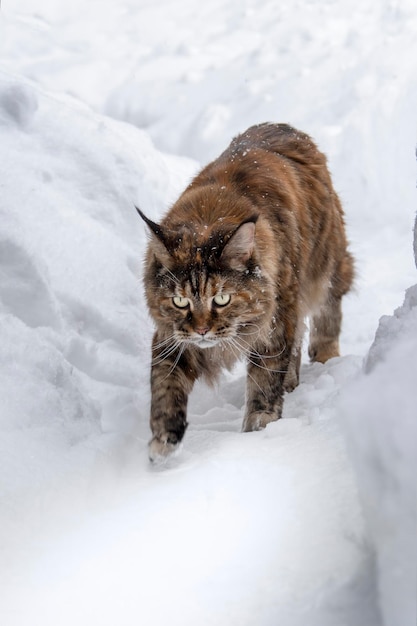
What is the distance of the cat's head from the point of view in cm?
308

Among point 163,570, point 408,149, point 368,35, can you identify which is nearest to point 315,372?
point 163,570

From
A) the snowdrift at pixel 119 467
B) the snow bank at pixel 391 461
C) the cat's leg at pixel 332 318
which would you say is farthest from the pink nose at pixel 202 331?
the cat's leg at pixel 332 318

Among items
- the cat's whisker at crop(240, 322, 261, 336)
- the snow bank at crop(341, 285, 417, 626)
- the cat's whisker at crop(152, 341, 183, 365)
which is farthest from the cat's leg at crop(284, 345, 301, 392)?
the snow bank at crop(341, 285, 417, 626)

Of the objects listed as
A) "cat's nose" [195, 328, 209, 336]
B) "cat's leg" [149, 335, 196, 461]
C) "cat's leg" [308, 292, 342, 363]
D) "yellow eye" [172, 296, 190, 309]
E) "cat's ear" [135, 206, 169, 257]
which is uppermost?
"cat's ear" [135, 206, 169, 257]

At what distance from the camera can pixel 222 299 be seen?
→ 312 cm

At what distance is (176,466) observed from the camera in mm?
3035

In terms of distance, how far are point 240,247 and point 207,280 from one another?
0.18 metres

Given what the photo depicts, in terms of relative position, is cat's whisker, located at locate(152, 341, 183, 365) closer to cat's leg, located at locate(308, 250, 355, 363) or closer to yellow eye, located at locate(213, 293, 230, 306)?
yellow eye, located at locate(213, 293, 230, 306)

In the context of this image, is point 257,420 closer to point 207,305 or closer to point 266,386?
point 266,386

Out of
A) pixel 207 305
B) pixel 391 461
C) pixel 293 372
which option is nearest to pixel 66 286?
pixel 293 372

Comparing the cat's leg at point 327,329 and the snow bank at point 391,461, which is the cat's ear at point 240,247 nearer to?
the snow bank at point 391,461

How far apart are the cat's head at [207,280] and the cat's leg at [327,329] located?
1.41m

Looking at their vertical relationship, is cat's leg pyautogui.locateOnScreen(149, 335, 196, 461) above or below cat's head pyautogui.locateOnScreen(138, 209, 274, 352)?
below

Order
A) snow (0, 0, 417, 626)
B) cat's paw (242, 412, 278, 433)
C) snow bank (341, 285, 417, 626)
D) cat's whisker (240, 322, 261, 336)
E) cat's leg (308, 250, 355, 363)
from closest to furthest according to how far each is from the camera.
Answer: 1. snow bank (341, 285, 417, 626)
2. snow (0, 0, 417, 626)
3. cat's whisker (240, 322, 261, 336)
4. cat's paw (242, 412, 278, 433)
5. cat's leg (308, 250, 355, 363)
